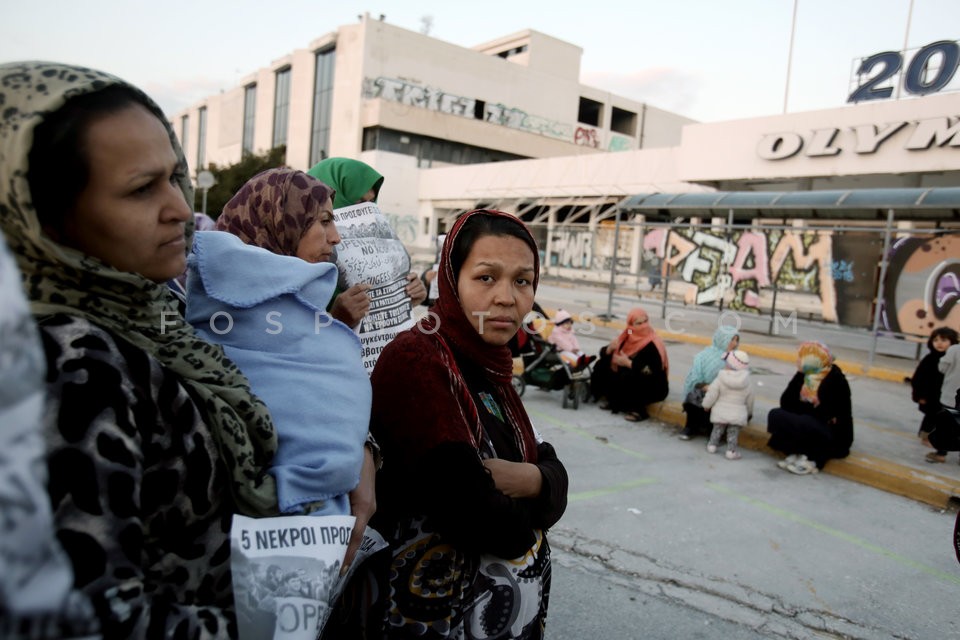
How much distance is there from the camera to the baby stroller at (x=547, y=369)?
7.12 m

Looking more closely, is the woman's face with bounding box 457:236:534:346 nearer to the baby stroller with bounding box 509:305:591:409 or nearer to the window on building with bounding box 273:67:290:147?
the baby stroller with bounding box 509:305:591:409

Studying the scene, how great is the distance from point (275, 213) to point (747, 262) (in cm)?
1198

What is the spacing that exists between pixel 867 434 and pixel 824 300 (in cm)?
562

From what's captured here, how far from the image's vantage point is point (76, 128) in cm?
88

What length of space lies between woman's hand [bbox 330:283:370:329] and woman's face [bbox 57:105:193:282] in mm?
1192

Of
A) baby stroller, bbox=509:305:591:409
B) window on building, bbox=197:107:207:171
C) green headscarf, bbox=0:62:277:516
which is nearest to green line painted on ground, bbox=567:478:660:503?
baby stroller, bbox=509:305:591:409

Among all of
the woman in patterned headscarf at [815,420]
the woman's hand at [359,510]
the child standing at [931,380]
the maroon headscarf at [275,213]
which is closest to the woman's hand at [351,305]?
the maroon headscarf at [275,213]

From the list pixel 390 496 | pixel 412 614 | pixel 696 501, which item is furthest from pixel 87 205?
pixel 696 501

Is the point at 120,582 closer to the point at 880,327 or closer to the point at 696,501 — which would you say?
the point at 696,501

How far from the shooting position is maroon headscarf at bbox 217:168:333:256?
195cm

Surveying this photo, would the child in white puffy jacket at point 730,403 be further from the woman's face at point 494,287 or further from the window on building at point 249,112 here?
the window on building at point 249,112

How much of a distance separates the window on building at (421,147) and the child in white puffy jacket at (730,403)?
33.8 meters

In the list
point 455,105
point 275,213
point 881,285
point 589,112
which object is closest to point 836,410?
point 275,213

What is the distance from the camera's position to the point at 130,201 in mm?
972
